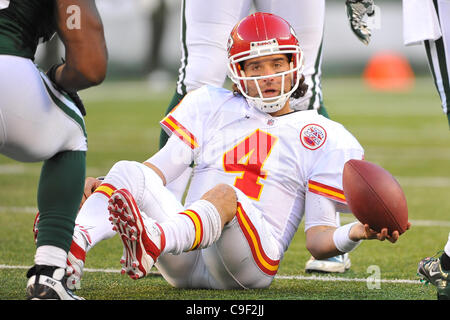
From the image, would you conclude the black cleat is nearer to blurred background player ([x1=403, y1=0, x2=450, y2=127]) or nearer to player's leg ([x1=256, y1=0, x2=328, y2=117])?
blurred background player ([x1=403, y1=0, x2=450, y2=127])

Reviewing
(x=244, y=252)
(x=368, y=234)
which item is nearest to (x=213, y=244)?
(x=244, y=252)

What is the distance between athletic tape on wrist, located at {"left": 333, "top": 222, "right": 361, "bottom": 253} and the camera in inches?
125

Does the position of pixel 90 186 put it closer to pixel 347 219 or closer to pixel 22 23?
pixel 22 23

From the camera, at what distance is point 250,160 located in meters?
3.51

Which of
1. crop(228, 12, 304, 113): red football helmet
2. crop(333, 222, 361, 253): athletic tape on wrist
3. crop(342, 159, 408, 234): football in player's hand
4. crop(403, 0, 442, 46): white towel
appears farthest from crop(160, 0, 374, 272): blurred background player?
crop(342, 159, 408, 234): football in player's hand

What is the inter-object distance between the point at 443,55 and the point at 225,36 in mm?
1056

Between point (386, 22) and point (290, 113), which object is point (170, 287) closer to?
point (290, 113)

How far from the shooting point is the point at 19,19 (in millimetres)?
2881

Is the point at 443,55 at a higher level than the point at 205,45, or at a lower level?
higher

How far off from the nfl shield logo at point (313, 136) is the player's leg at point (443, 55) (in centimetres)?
50

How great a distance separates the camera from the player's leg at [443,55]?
127 inches

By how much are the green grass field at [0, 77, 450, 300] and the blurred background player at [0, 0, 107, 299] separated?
286 millimetres
